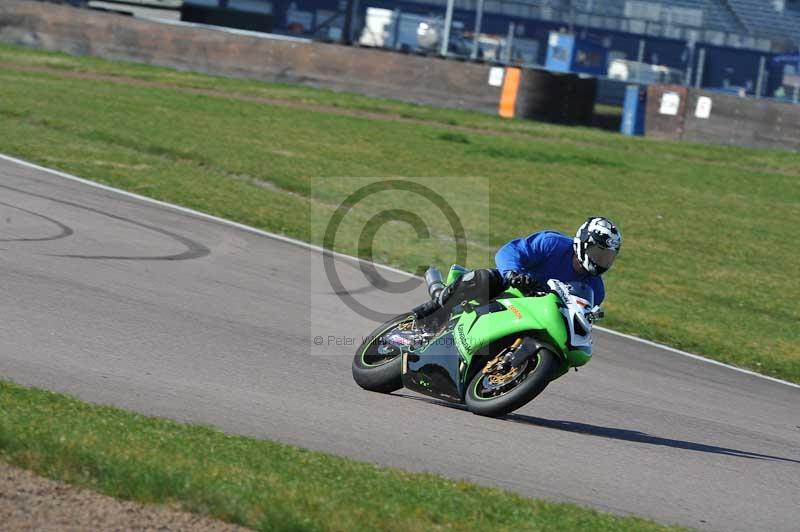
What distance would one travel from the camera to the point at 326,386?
829cm

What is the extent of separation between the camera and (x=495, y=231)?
58.7 ft

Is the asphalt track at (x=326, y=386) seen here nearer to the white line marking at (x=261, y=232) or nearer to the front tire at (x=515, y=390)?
the front tire at (x=515, y=390)

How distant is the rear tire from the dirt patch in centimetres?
318

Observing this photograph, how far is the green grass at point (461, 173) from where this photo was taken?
15.2 meters

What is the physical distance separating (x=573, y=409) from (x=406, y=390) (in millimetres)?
1221

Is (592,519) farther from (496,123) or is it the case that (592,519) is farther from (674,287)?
(496,123)

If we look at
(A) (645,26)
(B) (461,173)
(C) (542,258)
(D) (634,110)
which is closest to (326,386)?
(C) (542,258)

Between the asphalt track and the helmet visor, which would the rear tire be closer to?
the asphalt track

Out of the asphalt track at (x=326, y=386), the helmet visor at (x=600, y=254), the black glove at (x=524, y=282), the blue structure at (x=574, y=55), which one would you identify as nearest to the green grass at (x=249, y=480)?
the asphalt track at (x=326, y=386)

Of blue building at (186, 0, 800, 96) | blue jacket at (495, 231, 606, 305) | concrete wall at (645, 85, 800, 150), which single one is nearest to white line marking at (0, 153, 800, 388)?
blue jacket at (495, 231, 606, 305)

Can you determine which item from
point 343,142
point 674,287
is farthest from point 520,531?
point 343,142

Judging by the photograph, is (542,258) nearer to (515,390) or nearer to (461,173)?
(515,390)

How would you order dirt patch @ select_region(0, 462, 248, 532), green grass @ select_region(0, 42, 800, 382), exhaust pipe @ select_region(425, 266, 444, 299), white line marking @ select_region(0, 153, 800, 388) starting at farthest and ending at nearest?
green grass @ select_region(0, 42, 800, 382) < white line marking @ select_region(0, 153, 800, 388) < exhaust pipe @ select_region(425, 266, 444, 299) < dirt patch @ select_region(0, 462, 248, 532)

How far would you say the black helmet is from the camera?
7691 mm
